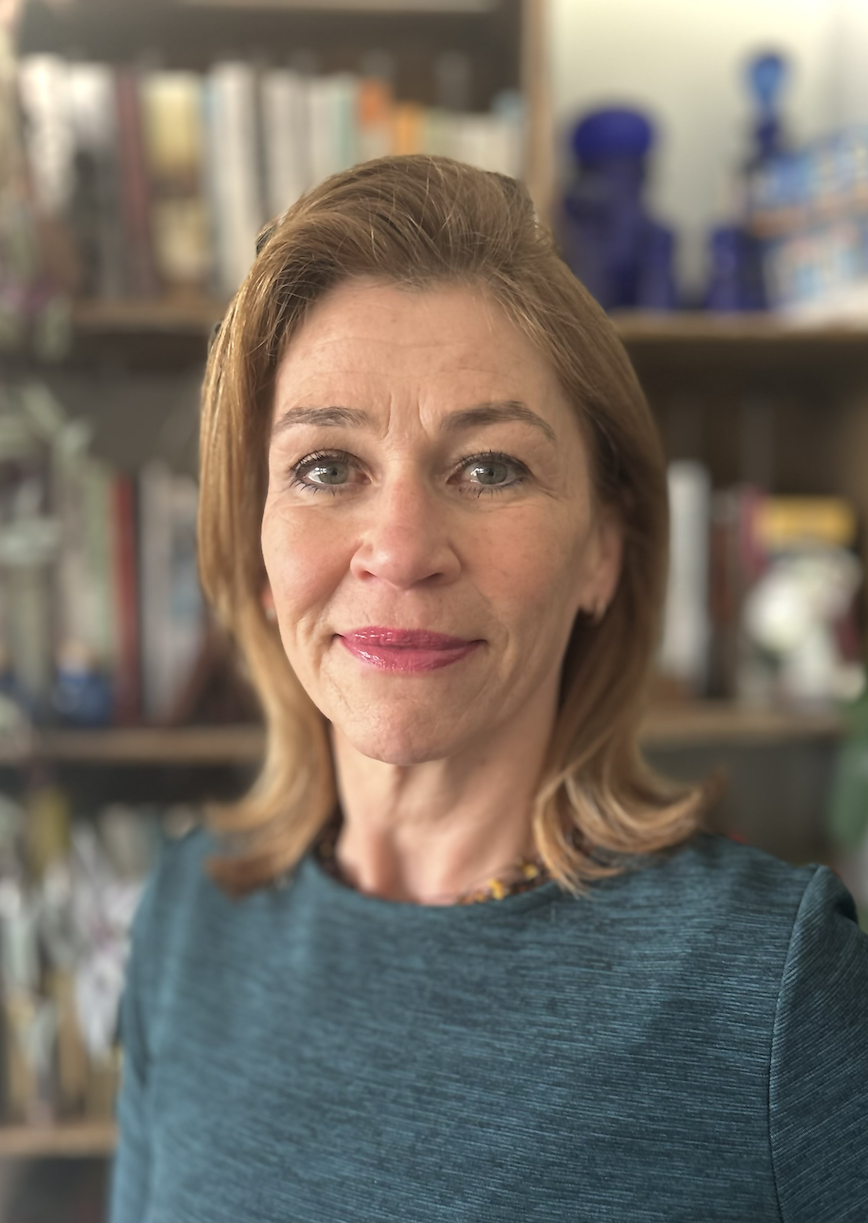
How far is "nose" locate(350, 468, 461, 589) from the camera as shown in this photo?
59cm

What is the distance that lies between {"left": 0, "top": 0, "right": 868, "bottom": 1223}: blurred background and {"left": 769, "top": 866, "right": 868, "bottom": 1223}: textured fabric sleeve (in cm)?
68

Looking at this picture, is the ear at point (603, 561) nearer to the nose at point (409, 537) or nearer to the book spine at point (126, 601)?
the nose at point (409, 537)

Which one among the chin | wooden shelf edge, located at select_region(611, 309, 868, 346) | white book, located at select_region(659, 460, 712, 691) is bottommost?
white book, located at select_region(659, 460, 712, 691)

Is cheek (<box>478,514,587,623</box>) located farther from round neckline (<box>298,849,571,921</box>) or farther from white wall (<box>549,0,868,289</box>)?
white wall (<box>549,0,868,289</box>)

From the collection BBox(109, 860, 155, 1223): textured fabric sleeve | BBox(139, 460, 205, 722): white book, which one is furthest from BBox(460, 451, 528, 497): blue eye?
BBox(139, 460, 205, 722): white book

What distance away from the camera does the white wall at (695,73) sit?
68.6 inches

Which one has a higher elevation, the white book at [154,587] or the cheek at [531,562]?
the cheek at [531,562]

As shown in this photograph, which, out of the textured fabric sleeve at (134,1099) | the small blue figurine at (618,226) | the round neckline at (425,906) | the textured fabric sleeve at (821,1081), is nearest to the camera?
the textured fabric sleeve at (821,1081)

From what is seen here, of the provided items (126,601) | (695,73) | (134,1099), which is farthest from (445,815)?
(695,73)

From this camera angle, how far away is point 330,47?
164 cm

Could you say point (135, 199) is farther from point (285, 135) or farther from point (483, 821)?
point (483, 821)

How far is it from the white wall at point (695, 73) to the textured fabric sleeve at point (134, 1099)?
140cm

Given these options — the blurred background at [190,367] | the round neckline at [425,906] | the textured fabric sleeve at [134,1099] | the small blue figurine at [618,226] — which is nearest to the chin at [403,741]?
the round neckline at [425,906]

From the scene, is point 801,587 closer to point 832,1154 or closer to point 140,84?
point 832,1154
